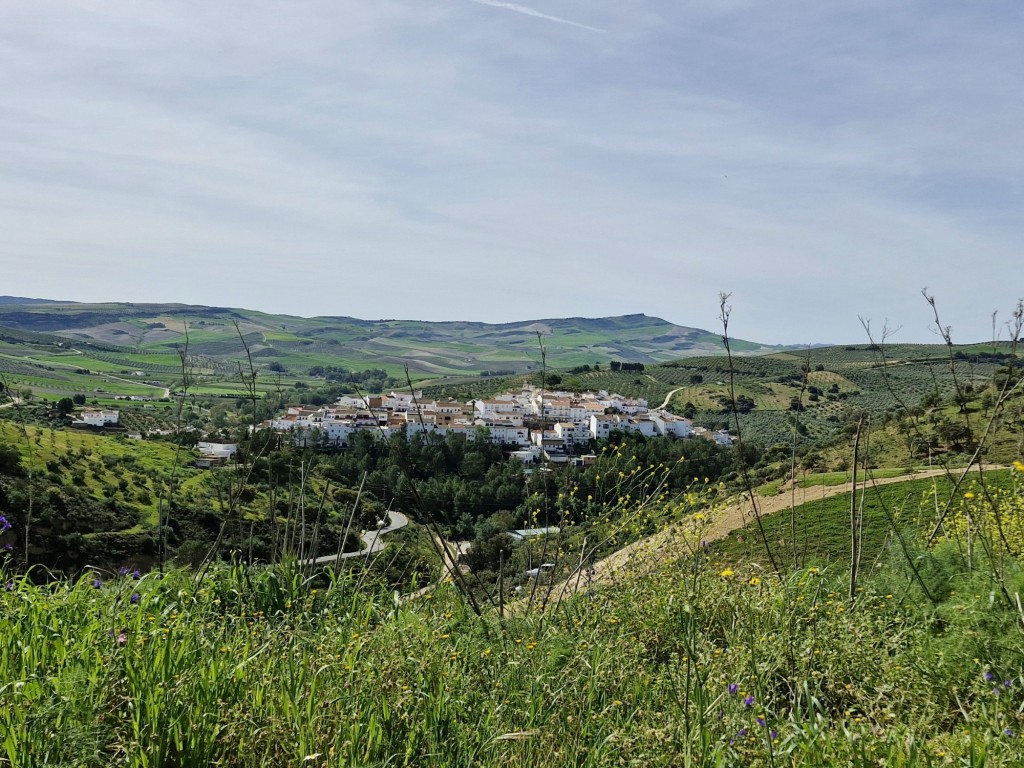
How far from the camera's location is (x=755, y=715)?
2.48m

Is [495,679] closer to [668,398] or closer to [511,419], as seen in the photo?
[511,419]

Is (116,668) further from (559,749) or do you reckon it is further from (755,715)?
(755,715)

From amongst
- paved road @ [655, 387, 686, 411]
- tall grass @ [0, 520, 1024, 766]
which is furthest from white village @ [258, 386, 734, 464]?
tall grass @ [0, 520, 1024, 766]

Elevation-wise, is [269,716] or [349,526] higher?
[349,526]

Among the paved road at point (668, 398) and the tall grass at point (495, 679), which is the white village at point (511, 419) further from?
the tall grass at point (495, 679)

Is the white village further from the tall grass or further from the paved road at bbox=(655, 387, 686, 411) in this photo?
the tall grass

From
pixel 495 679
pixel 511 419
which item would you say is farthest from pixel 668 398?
pixel 495 679

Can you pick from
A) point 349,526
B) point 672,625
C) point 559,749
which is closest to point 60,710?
point 559,749

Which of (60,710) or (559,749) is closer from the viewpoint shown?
(60,710)

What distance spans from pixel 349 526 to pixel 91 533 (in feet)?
93.8

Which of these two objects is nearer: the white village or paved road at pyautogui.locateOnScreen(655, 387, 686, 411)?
the white village

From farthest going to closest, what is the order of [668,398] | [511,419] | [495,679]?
[668,398]
[511,419]
[495,679]

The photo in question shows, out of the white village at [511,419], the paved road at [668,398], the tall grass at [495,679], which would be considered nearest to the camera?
the tall grass at [495,679]

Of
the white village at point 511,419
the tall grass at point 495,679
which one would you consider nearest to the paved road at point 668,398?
the white village at point 511,419
